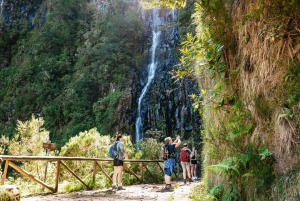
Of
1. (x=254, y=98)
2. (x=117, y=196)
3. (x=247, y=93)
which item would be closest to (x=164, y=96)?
(x=117, y=196)

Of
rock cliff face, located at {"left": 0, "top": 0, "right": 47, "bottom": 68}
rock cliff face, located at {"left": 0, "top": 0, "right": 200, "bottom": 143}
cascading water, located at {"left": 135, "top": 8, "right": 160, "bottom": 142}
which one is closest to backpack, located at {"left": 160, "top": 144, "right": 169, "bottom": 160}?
rock cliff face, located at {"left": 0, "top": 0, "right": 200, "bottom": 143}

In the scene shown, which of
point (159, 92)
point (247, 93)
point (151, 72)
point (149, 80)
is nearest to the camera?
point (247, 93)

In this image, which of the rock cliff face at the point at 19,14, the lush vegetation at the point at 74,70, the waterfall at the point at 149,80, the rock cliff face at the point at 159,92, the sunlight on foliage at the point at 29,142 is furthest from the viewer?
the rock cliff face at the point at 19,14

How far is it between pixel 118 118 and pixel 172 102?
17.4 feet

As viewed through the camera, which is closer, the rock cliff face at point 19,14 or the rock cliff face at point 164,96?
the rock cliff face at point 164,96

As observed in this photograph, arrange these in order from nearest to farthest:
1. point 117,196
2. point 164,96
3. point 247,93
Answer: point 247,93, point 117,196, point 164,96

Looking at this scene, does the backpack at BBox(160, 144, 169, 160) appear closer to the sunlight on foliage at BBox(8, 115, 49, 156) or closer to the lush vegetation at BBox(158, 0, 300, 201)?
the lush vegetation at BBox(158, 0, 300, 201)

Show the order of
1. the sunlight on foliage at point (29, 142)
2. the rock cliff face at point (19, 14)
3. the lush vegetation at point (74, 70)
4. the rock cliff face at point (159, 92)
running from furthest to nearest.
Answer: the rock cliff face at point (19, 14)
the lush vegetation at point (74, 70)
the rock cliff face at point (159, 92)
the sunlight on foliage at point (29, 142)

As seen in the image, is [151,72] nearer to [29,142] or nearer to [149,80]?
[149,80]

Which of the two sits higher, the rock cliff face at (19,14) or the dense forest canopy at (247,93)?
the rock cliff face at (19,14)

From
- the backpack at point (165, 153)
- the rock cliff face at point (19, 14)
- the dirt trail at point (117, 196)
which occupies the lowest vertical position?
the dirt trail at point (117, 196)

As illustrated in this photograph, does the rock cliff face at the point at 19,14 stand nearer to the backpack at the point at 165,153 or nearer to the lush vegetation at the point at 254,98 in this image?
the backpack at the point at 165,153

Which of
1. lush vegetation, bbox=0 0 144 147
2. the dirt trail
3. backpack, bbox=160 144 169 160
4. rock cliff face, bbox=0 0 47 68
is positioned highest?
rock cliff face, bbox=0 0 47 68

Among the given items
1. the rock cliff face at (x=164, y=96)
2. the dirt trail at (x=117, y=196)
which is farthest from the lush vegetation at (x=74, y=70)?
the dirt trail at (x=117, y=196)
